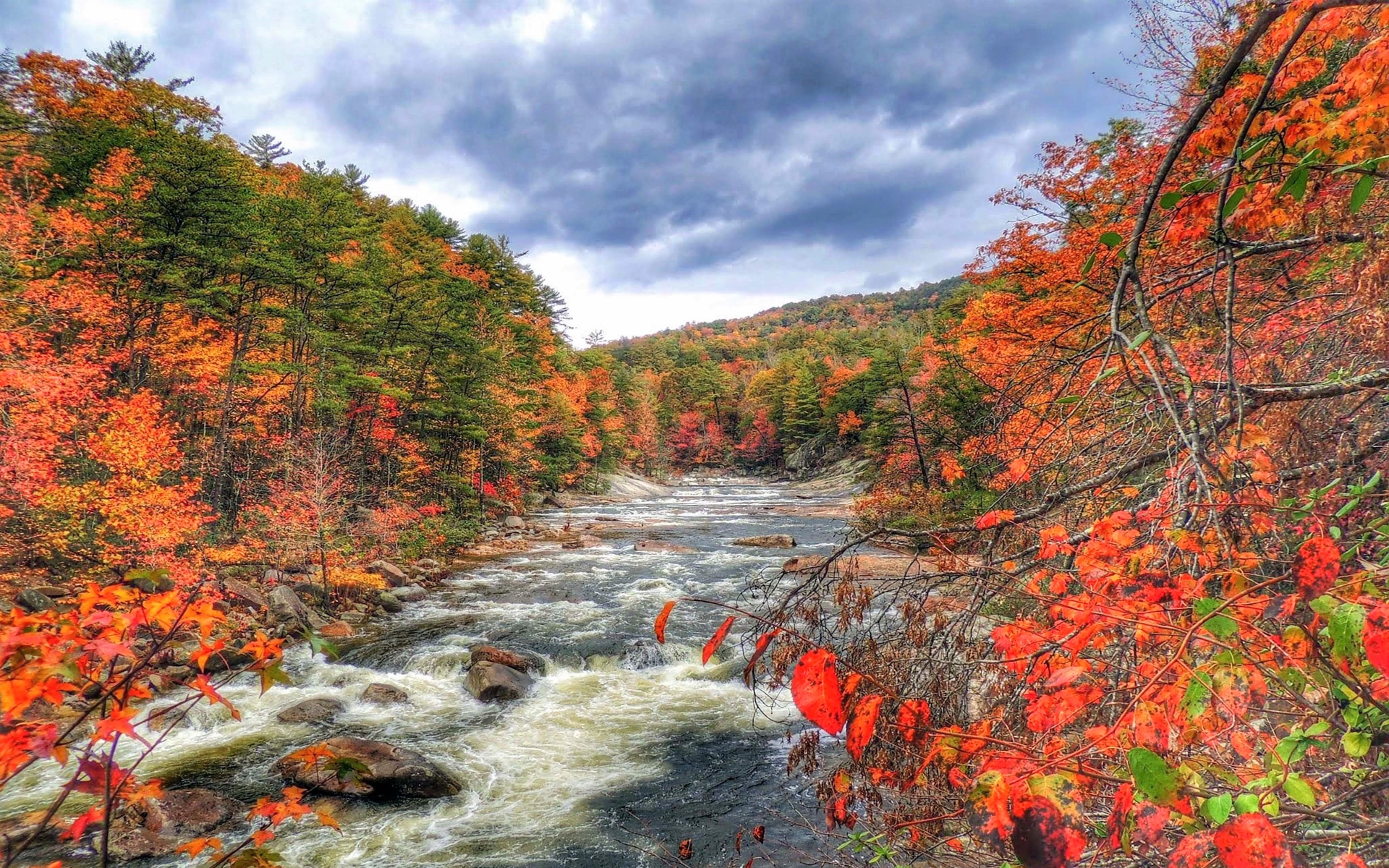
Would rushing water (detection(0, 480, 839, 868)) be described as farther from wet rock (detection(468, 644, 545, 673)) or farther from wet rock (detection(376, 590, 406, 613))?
wet rock (detection(376, 590, 406, 613))

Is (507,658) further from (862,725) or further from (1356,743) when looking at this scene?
(1356,743)

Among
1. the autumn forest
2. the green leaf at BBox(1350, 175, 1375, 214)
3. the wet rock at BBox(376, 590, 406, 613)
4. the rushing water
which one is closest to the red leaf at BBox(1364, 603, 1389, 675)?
the autumn forest

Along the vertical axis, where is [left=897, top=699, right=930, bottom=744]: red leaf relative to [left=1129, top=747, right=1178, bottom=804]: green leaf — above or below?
below

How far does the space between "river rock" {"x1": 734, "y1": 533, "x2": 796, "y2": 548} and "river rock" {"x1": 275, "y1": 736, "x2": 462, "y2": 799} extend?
1511 centimetres

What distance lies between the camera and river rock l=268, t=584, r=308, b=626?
11.6 meters

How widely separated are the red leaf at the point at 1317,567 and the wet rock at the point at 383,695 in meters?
11.0

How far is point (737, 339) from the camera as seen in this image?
378 ft

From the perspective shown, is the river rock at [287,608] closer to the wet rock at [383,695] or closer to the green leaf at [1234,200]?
the wet rock at [383,695]

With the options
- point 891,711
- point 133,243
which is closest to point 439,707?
point 891,711

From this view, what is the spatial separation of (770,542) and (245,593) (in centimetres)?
1557

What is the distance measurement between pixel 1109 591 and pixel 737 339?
114671 millimetres

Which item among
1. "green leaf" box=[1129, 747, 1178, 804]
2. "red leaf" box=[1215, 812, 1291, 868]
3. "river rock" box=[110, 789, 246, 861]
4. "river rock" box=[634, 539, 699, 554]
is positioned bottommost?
"river rock" box=[634, 539, 699, 554]

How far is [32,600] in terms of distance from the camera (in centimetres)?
945

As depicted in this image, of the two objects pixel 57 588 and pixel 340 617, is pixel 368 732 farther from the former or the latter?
pixel 57 588
